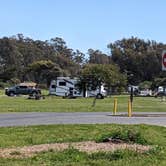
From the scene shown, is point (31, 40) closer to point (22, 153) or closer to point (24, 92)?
point (24, 92)

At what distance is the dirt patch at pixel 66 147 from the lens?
1260cm

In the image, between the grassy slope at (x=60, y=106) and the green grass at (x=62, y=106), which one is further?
the green grass at (x=62, y=106)

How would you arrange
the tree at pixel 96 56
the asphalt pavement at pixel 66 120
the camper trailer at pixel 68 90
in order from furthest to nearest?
1. the tree at pixel 96 56
2. the camper trailer at pixel 68 90
3. the asphalt pavement at pixel 66 120

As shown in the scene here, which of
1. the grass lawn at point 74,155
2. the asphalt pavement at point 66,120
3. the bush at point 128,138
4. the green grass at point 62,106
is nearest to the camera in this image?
the grass lawn at point 74,155

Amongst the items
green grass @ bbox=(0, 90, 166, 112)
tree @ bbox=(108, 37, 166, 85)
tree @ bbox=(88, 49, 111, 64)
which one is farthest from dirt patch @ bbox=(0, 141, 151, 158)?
tree @ bbox=(88, 49, 111, 64)

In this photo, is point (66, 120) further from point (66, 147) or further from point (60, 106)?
point (60, 106)

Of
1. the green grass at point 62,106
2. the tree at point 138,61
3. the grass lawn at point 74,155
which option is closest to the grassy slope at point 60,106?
the green grass at point 62,106

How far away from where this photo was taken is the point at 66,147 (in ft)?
45.5

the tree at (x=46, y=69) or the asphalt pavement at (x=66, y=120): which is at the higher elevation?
the tree at (x=46, y=69)

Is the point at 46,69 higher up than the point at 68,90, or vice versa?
the point at 46,69

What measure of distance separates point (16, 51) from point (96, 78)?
7382 centimetres

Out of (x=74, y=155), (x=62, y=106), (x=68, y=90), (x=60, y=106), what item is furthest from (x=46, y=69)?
(x=74, y=155)

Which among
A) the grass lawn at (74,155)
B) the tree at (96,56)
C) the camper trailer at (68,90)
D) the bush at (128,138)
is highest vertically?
the tree at (96,56)

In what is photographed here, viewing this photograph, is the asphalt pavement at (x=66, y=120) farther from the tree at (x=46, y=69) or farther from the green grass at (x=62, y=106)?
the tree at (x=46, y=69)
